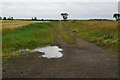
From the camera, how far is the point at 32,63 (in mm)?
10797

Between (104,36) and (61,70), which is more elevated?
(104,36)

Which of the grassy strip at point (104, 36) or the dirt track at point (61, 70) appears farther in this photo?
the grassy strip at point (104, 36)

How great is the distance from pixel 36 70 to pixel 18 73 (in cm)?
82

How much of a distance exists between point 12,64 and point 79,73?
12.1 feet

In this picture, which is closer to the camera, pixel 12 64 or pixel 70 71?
pixel 70 71

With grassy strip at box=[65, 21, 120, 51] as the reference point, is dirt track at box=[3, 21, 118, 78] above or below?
below

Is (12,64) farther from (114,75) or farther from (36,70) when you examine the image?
(114,75)

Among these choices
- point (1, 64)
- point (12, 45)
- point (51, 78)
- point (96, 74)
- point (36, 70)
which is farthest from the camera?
point (12, 45)

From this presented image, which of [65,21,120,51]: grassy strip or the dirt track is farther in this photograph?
[65,21,120,51]: grassy strip

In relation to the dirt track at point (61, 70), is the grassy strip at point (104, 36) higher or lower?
higher

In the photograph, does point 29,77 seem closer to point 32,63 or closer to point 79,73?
point 79,73

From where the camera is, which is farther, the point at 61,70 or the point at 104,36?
the point at 104,36

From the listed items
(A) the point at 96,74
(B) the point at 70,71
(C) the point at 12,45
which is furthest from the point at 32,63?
(C) the point at 12,45

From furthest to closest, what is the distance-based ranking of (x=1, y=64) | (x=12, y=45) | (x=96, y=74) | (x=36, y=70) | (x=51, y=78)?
(x=12, y=45) < (x=1, y=64) < (x=36, y=70) < (x=96, y=74) < (x=51, y=78)
